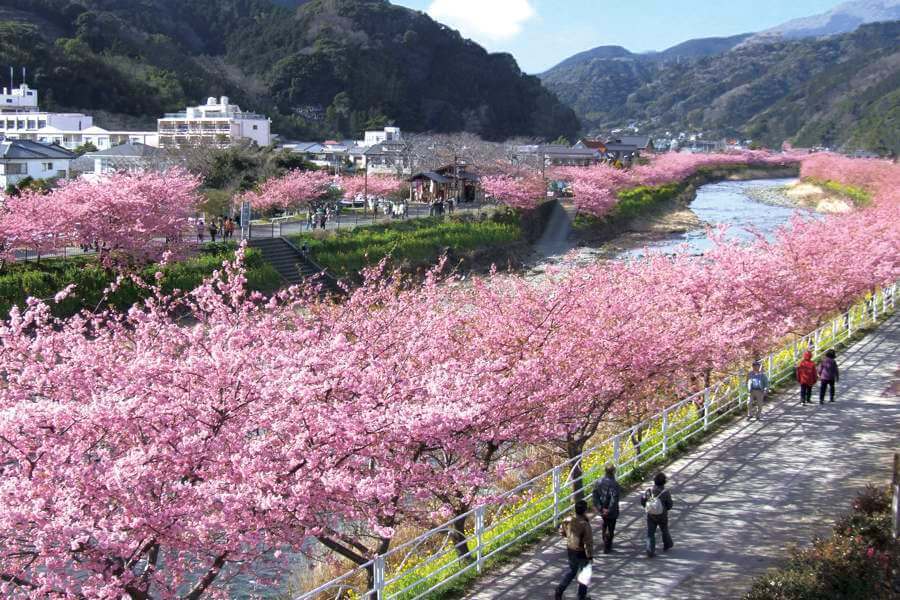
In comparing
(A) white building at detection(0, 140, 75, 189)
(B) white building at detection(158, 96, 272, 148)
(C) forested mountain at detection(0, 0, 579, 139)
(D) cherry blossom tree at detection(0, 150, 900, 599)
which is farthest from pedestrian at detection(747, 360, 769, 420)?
(C) forested mountain at detection(0, 0, 579, 139)

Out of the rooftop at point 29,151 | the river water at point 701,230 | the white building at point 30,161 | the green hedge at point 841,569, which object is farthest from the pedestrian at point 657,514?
the rooftop at point 29,151

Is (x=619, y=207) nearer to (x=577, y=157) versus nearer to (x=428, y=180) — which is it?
(x=428, y=180)

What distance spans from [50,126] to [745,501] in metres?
69.4

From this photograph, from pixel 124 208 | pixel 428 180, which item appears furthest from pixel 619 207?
pixel 124 208

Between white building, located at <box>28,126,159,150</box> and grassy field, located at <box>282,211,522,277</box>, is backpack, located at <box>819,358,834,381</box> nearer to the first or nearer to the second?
grassy field, located at <box>282,211,522,277</box>

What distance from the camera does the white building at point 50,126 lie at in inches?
2601

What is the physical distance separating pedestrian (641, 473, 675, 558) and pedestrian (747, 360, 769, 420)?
5.42 metres

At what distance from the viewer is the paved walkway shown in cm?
888

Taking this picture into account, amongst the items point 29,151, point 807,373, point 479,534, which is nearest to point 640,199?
point 29,151

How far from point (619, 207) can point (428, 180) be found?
15727 millimetres

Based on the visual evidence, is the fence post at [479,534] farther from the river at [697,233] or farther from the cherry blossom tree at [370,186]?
the cherry blossom tree at [370,186]

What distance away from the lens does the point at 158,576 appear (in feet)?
23.0

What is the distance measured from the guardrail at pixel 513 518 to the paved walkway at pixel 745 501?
0.34 m

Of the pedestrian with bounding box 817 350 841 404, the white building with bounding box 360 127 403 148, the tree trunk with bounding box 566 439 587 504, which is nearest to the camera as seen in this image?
the tree trunk with bounding box 566 439 587 504
